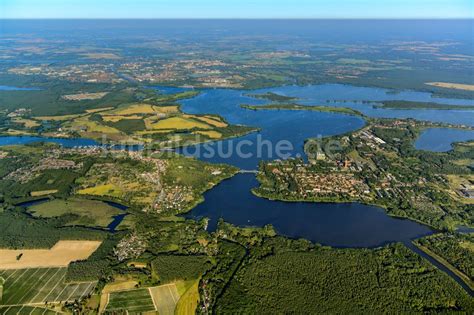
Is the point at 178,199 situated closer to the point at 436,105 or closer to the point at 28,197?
the point at 28,197

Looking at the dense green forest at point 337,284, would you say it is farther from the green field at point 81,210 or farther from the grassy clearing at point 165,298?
the green field at point 81,210

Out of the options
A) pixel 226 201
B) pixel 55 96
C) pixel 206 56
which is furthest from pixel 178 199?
pixel 206 56

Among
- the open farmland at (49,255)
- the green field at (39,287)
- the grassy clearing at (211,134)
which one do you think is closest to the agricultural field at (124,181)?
the open farmland at (49,255)

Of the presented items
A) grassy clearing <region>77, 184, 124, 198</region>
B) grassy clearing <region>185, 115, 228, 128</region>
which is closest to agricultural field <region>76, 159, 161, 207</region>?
grassy clearing <region>77, 184, 124, 198</region>

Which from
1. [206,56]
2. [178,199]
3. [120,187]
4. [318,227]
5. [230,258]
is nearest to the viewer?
[230,258]

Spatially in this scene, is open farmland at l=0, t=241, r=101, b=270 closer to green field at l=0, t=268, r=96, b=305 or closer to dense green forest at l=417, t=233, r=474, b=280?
green field at l=0, t=268, r=96, b=305

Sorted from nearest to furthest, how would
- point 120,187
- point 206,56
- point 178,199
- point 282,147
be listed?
1. point 178,199
2. point 120,187
3. point 282,147
4. point 206,56

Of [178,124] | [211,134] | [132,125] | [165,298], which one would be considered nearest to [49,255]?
[165,298]
